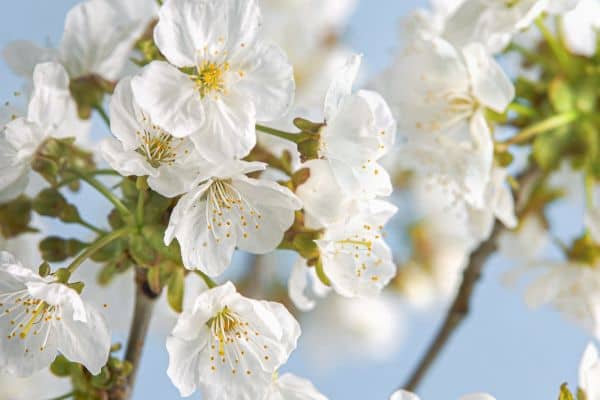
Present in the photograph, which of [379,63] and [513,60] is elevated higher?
[513,60]

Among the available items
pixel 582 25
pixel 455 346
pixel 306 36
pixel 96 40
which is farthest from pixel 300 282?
pixel 455 346

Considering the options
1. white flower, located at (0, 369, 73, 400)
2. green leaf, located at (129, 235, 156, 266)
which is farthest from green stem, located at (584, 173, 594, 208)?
white flower, located at (0, 369, 73, 400)

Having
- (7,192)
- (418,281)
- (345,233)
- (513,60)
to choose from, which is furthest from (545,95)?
(418,281)

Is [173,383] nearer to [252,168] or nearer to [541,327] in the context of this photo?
[252,168]

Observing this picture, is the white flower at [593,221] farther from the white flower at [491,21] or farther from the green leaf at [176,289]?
the green leaf at [176,289]

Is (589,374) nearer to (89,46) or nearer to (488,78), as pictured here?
(488,78)

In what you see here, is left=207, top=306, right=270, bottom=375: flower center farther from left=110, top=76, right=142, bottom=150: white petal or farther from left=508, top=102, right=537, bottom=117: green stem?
left=508, top=102, right=537, bottom=117: green stem
